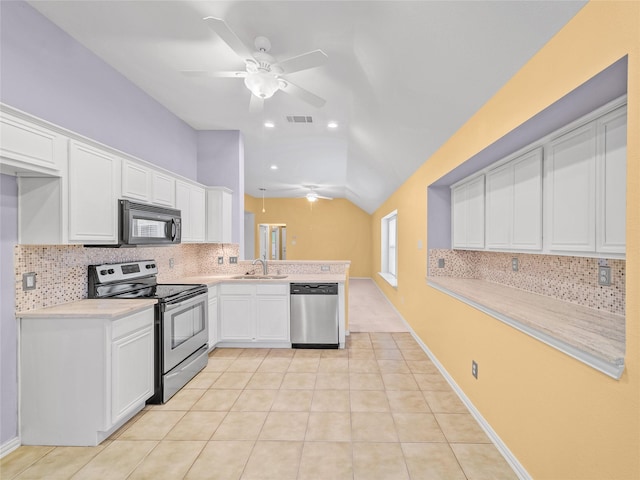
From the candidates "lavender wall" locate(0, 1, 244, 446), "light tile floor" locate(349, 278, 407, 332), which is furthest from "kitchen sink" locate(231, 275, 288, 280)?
"lavender wall" locate(0, 1, 244, 446)

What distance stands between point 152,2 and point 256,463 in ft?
10.2

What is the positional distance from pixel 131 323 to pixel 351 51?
9.03ft

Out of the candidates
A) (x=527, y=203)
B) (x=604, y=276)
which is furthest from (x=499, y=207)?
(x=604, y=276)

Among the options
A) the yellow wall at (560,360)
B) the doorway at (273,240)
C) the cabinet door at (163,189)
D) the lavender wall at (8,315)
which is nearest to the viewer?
the yellow wall at (560,360)

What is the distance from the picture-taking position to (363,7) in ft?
6.68

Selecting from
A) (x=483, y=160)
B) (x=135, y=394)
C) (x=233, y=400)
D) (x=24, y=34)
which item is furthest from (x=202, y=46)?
(x=233, y=400)

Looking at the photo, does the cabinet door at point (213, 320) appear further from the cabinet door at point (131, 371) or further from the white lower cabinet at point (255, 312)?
the cabinet door at point (131, 371)

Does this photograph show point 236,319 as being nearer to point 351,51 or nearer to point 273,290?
point 273,290

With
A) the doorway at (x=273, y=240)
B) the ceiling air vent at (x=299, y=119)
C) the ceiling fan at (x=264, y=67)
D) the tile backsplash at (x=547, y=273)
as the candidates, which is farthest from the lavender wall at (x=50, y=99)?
the doorway at (x=273, y=240)

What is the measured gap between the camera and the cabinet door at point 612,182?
1504 millimetres

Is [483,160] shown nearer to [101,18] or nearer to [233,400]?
[233,400]

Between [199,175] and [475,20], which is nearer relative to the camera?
[475,20]

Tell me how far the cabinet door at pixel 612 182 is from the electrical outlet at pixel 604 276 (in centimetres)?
34

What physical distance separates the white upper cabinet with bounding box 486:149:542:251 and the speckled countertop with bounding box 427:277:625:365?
398 mm
